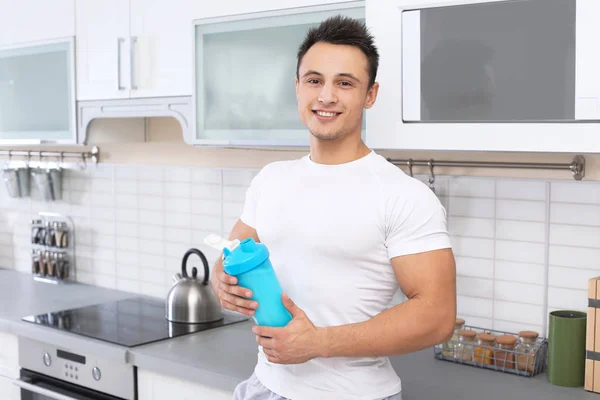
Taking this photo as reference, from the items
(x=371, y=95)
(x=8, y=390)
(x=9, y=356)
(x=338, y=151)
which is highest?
(x=371, y=95)

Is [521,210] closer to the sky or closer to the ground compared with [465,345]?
closer to the sky

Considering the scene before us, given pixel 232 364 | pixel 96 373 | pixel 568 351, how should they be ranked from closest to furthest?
pixel 568 351
pixel 232 364
pixel 96 373

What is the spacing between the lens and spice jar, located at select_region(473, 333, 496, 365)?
221 cm

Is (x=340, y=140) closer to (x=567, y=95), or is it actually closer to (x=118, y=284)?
(x=567, y=95)

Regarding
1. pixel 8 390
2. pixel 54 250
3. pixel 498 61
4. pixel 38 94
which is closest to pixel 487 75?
pixel 498 61

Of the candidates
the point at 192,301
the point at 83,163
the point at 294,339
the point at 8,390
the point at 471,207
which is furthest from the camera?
the point at 83,163

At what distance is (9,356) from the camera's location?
2.89 metres

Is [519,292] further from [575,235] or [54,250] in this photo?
[54,250]

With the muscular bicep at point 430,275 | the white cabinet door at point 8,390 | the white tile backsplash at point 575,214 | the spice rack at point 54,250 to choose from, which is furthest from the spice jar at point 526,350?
the spice rack at point 54,250

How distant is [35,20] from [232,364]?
1597 mm

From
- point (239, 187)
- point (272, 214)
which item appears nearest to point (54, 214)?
point (239, 187)

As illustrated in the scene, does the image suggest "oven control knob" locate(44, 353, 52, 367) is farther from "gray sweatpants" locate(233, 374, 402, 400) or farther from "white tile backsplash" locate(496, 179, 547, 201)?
Result: "white tile backsplash" locate(496, 179, 547, 201)

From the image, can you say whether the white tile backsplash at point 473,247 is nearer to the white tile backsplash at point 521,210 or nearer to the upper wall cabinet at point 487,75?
the white tile backsplash at point 521,210

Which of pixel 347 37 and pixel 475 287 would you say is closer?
pixel 347 37
